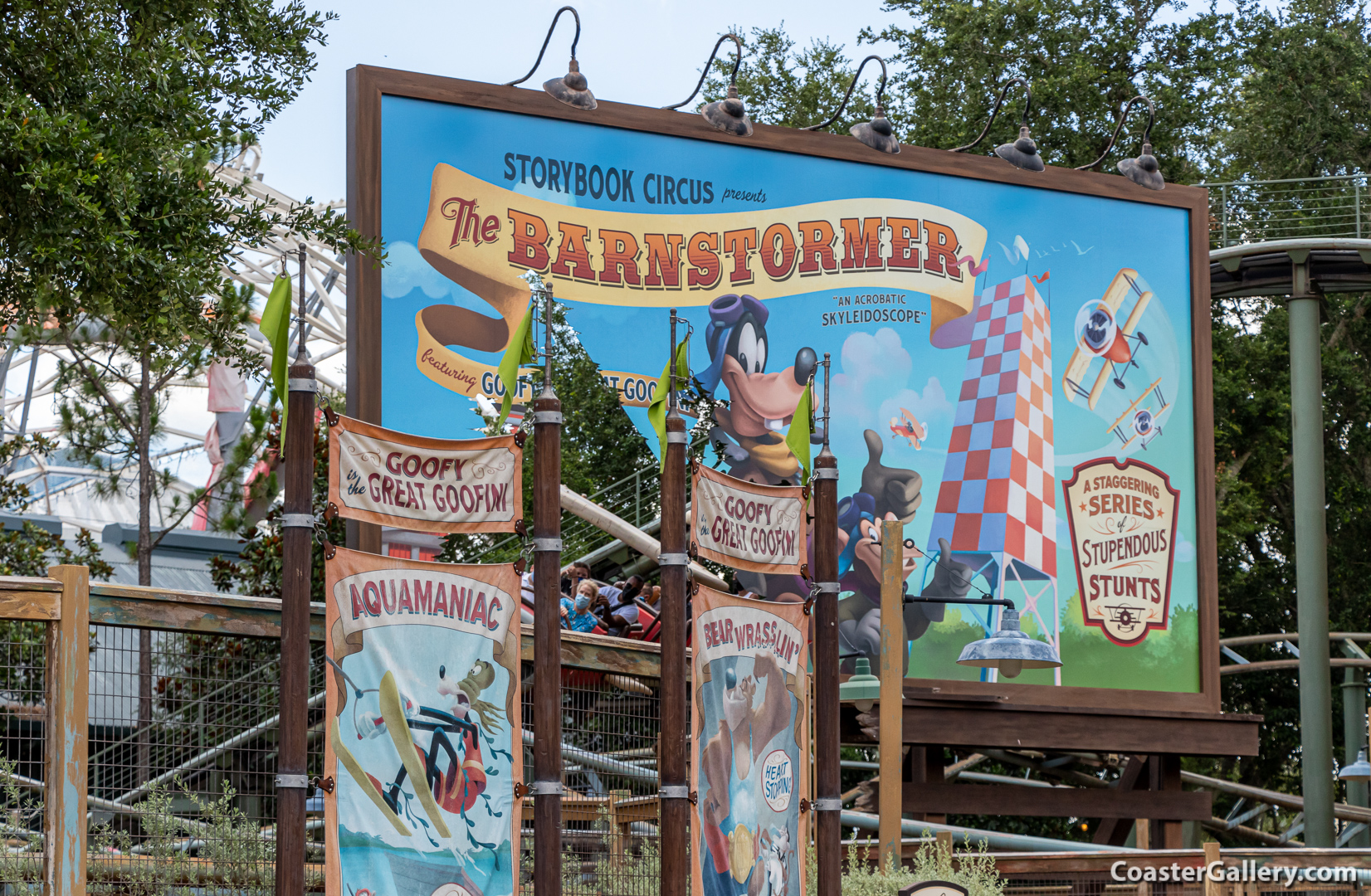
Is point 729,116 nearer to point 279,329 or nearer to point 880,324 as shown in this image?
point 880,324

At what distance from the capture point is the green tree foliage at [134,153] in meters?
9.87

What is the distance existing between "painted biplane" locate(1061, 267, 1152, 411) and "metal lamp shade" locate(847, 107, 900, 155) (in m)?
3.15

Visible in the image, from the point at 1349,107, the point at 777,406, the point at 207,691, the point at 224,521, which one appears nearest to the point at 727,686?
the point at 207,691

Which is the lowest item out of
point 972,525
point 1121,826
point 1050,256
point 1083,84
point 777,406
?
point 1121,826

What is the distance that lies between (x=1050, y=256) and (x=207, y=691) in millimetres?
13304

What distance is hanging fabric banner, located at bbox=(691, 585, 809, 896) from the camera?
9.04m

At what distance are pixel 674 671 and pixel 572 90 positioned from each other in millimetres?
8987

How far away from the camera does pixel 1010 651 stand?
37.3 feet

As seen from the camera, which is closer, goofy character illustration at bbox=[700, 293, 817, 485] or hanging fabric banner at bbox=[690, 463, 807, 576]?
hanging fabric banner at bbox=[690, 463, 807, 576]

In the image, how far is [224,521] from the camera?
2128 centimetres

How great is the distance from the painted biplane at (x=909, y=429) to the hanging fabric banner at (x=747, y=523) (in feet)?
23.3

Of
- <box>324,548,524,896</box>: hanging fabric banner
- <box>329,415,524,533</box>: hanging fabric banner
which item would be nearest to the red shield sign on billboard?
<box>329,415,524,533</box>: hanging fabric banner

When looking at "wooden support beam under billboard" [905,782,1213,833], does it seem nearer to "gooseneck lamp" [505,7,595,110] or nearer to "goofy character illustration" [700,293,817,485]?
"goofy character illustration" [700,293,817,485]

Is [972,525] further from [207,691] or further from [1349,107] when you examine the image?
[1349,107]
